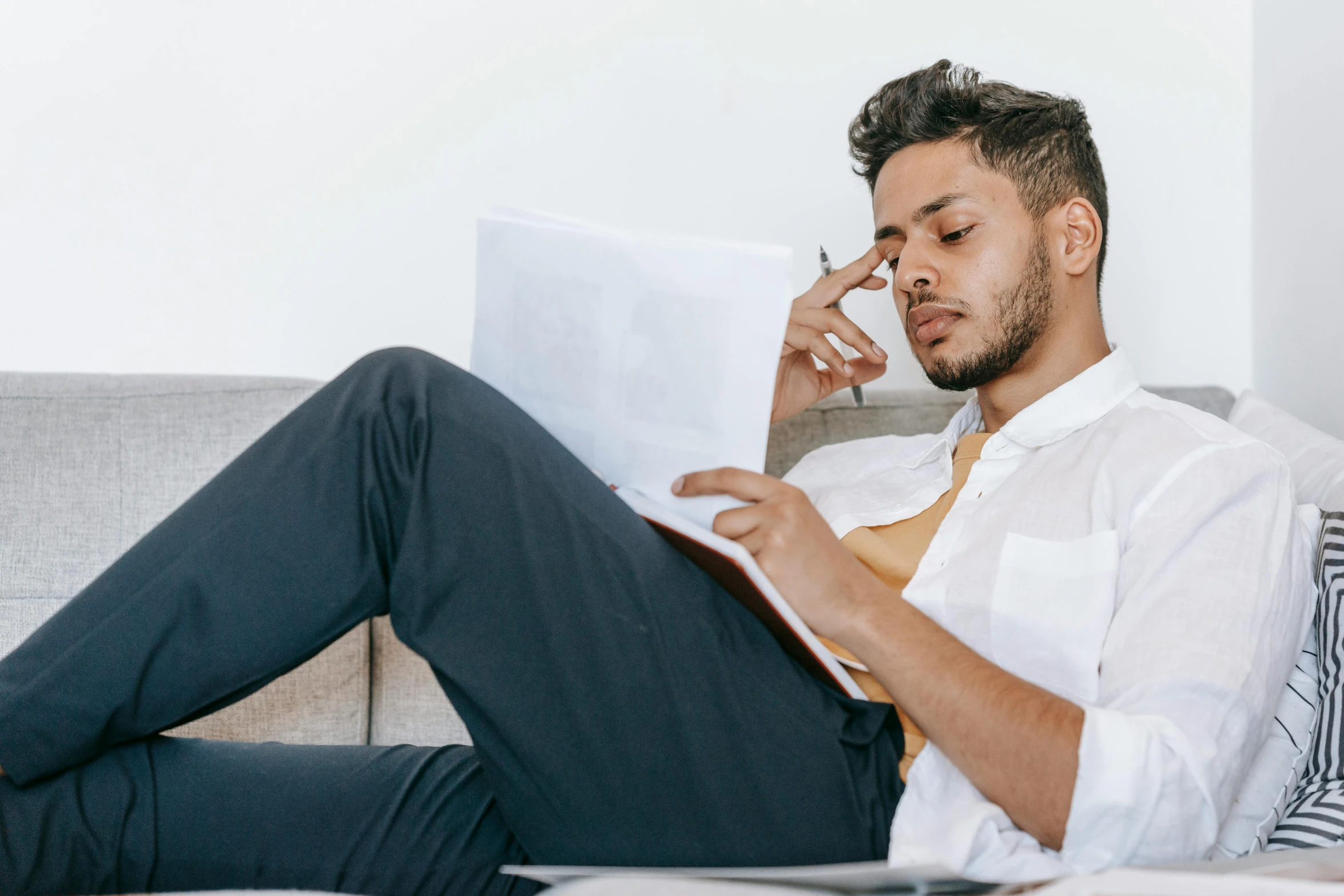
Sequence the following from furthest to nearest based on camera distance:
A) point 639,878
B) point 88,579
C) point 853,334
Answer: point 88,579
point 853,334
point 639,878

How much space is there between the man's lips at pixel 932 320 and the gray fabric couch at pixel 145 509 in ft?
2.53

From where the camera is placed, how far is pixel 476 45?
1.77 meters

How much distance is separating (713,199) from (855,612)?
107 cm

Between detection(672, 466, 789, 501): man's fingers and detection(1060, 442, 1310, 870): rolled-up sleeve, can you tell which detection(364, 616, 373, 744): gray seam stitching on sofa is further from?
detection(1060, 442, 1310, 870): rolled-up sleeve

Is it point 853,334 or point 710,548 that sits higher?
point 853,334

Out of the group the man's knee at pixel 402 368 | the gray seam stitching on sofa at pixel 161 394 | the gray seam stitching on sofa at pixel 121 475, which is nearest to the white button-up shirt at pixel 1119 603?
the man's knee at pixel 402 368

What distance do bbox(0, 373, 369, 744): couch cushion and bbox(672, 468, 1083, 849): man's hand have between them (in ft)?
2.31

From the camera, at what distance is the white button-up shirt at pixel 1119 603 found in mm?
802

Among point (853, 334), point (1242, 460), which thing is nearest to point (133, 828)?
point (853, 334)

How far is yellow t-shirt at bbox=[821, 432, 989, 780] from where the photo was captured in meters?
1.17

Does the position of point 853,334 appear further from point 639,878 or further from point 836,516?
point 639,878

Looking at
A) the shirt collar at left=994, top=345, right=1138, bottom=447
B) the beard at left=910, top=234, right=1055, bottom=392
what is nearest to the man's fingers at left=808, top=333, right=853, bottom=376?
the beard at left=910, top=234, right=1055, bottom=392

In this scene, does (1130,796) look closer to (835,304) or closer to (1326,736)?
(1326,736)

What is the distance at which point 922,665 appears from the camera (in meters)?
0.88
